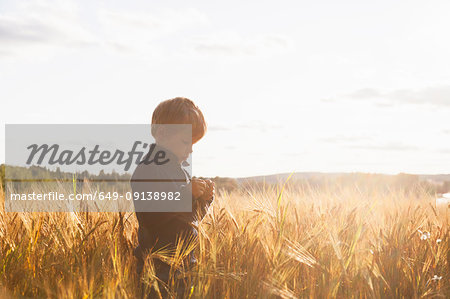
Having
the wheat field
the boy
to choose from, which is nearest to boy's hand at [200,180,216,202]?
the boy

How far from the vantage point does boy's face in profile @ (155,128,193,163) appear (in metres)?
2.50

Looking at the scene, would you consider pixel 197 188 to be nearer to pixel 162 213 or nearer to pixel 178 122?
pixel 162 213

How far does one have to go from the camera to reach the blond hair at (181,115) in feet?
8.20

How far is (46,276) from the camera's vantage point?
2658 mm

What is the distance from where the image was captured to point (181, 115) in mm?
2496

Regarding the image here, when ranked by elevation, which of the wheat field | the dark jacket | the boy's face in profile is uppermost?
the boy's face in profile

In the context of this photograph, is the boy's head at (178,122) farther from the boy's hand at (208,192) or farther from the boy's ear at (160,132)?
the boy's hand at (208,192)

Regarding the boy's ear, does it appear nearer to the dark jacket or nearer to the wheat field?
the dark jacket

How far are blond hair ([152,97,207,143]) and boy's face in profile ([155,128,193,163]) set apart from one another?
4cm

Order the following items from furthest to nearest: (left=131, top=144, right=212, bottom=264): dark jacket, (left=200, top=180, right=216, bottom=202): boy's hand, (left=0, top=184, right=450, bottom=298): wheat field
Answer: (left=200, top=180, right=216, bottom=202): boy's hand, (left=131, top=144, right=212, bottom=264): dark jacket, (left=0, top=184, right=450, bottom=298): wheat field

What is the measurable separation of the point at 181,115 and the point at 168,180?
1.18 ft

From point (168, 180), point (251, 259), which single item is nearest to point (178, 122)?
point (168, 180)

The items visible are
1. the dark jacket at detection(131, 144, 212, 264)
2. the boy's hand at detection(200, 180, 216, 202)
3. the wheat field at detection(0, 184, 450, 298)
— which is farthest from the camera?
the boy's hand at detection(200, 180, 216, 202)

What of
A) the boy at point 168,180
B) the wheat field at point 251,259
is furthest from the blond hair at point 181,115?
the wheat field at point 251,259
